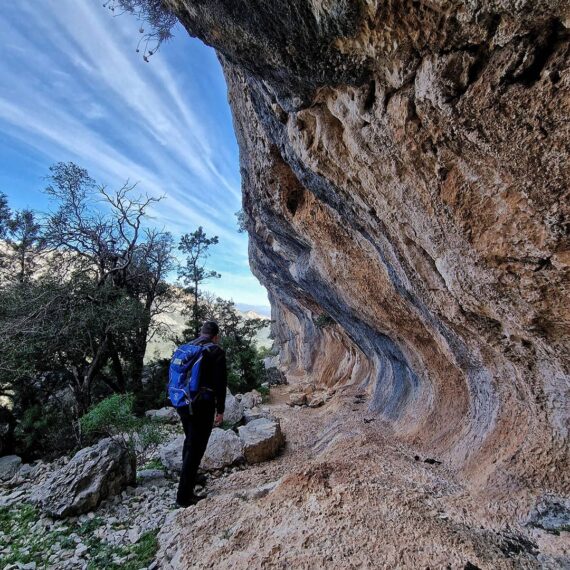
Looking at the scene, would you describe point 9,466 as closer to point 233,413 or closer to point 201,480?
point 201,480

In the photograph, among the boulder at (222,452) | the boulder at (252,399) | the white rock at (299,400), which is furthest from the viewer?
the boulder at (252,399)

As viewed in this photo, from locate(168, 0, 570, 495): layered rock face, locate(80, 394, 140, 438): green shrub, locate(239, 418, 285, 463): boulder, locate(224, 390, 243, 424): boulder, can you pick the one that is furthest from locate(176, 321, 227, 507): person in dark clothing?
locate(224, 390, 243, 424): boulder

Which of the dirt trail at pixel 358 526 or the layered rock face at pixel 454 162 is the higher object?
the layered rock face at pixel 454 162

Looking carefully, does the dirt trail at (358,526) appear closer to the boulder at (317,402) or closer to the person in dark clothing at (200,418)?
the person in dark clothing at (200,418)

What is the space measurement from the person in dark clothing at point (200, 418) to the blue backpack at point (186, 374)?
0.08 meters

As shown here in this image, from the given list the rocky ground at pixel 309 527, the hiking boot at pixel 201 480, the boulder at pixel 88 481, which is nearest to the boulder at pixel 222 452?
the hiking boot at pixel 201 480

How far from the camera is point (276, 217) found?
344 inches

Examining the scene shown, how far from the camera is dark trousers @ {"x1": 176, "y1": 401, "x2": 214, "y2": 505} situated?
4.71 meters

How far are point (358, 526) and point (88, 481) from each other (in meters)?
4.27

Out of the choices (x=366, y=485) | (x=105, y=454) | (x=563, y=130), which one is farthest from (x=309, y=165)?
(x=105, y=454)

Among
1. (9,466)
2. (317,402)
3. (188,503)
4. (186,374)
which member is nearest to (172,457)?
(188,503)

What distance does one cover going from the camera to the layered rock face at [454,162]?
2322 mm

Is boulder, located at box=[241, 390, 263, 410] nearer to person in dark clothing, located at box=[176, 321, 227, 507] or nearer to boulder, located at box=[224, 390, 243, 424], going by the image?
boulder, located at box=[224, 390, 243, 424]

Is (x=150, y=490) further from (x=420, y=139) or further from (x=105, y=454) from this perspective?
(x=420, y=139)
